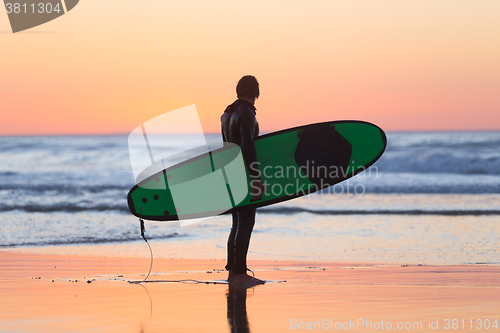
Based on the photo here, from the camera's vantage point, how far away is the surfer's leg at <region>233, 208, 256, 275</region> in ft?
13.6

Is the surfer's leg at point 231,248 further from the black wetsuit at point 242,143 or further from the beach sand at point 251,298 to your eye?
the beach sand at point 251,298

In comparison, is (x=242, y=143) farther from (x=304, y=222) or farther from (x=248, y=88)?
(x=304, y=222)

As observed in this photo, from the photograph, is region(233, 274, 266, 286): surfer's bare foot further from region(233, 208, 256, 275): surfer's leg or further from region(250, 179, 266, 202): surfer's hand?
region(250, 179, 266, 202): surfer's hand

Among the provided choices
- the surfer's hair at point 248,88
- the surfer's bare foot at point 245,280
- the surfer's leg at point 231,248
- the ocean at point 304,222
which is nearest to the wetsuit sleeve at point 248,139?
the surfer's hair at point 248,88

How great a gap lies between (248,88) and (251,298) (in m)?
1.53

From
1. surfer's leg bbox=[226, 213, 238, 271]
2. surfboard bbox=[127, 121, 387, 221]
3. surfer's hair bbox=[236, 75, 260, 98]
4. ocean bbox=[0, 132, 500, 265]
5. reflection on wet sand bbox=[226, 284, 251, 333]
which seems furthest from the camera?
ocean bbox=[0, 132, 500, 265]

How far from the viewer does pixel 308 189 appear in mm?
4828

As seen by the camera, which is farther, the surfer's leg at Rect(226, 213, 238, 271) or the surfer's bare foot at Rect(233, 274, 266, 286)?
the surfer's leg at Rect(226, 213, 238, 271)

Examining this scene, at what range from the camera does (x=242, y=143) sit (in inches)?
158

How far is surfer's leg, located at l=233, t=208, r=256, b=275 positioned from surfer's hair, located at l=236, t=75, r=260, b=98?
86 centimetres

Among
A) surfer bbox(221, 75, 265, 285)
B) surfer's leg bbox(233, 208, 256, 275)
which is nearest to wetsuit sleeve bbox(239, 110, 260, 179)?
surfer bbox(221, 75, 265, 285)

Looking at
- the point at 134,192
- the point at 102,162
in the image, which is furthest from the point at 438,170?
the point at 134,192

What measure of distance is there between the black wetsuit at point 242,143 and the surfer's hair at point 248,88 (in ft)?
0.19

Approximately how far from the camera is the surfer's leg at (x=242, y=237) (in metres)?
4.16
